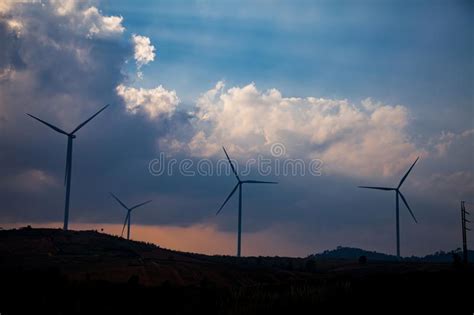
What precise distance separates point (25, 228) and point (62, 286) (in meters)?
80.6

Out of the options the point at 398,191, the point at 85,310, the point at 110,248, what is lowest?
the point at 85,310

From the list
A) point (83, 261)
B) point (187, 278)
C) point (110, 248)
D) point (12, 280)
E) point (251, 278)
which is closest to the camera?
point (12, 280)

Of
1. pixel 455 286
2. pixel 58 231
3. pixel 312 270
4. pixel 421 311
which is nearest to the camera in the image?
pixel 421 311

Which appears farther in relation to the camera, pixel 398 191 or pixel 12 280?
pixel 398 191

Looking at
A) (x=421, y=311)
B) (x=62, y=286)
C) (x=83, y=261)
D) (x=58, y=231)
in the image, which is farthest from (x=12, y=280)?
(x=58, y=231)

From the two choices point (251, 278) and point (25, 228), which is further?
point (25, 228)

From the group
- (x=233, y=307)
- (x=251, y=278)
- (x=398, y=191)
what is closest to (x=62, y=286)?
(x=233, y=307)

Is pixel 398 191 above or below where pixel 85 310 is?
above

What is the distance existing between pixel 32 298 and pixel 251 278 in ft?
136

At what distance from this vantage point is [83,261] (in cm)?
9875

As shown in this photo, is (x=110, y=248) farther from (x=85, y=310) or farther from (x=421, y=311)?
(x=421, y=311)

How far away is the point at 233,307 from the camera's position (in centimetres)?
4716

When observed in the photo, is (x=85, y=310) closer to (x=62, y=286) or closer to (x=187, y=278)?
(x=62, y=286)

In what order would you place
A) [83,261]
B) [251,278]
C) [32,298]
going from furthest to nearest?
[83,261] → [251,278] → [32,298]
